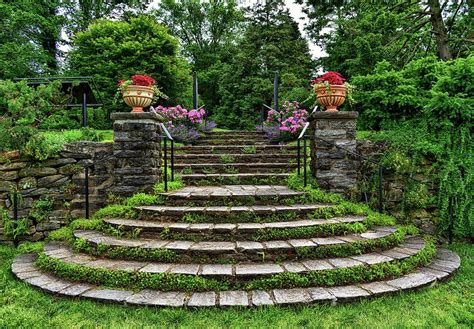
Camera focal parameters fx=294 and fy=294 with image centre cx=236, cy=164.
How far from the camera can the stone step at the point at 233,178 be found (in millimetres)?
5250

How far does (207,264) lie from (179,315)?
2.27 ft

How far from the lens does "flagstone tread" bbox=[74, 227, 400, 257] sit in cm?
307

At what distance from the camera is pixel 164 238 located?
3.40 m

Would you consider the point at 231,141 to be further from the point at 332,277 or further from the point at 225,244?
the point at 332,277

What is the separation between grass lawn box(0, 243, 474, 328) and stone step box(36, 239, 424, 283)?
370 millimetres

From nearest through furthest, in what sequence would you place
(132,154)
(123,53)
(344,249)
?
(344,249), (132,154), (123,53)

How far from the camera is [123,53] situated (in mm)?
11430

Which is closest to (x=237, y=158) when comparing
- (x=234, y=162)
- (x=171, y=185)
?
(x=234, y=162)

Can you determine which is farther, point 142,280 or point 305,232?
point 305,232

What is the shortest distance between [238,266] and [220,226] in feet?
2.03

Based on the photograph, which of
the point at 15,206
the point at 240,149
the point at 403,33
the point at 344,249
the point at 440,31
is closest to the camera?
the point at 344,249

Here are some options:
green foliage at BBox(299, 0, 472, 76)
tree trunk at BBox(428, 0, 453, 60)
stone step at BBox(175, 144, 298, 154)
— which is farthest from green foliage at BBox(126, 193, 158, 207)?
tree trunk at BBox(428, 0, 453, 60)

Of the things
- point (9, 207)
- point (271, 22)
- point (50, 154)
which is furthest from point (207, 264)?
point (271, 22)

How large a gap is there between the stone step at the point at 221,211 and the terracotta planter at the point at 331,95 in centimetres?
173
